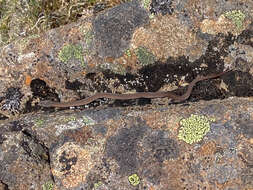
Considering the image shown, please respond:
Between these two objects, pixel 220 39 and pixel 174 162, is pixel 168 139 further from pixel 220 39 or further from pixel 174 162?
pixel 220 39

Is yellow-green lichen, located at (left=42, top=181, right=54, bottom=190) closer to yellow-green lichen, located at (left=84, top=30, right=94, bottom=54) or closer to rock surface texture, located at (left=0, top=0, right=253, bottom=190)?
rock surface texture, located at (left=0, top=0, right=253, bottom=190)

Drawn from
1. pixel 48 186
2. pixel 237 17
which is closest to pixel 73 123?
pixel 48 186

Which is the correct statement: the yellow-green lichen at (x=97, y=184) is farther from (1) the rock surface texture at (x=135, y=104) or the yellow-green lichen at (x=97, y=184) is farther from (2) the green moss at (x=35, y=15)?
(2) the green moss at (x=35, y=15)

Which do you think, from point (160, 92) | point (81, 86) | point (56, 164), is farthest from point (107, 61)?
point (56, 164)

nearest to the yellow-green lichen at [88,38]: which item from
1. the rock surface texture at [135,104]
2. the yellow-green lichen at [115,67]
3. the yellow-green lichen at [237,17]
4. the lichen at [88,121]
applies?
the rock surface texture at [135,104]

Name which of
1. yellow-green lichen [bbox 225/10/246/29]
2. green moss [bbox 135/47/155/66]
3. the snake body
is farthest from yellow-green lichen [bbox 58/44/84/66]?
yellow-green lichen [bbox 225/10/246/29]
